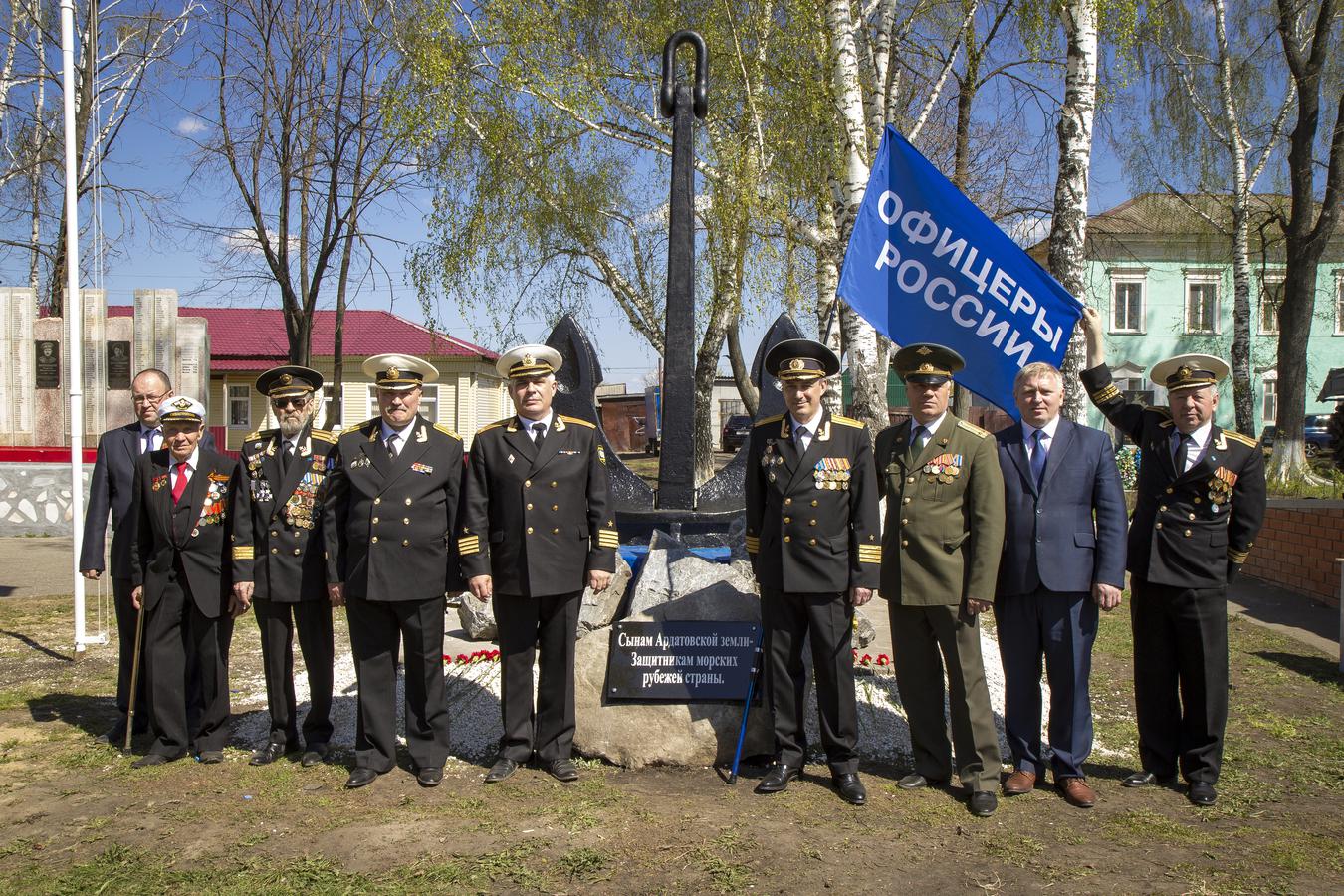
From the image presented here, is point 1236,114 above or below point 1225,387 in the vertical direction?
above

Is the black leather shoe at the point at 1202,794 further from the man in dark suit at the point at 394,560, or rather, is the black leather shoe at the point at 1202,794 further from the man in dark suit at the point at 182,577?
the man in dark suit at the point at 182,577

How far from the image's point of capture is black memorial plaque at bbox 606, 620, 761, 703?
14.3 feet

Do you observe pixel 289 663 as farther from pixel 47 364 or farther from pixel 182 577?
pixel 47 364

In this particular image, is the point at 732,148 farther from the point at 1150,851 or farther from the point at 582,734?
the point at 1150,851

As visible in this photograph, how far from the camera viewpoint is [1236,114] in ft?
56.4

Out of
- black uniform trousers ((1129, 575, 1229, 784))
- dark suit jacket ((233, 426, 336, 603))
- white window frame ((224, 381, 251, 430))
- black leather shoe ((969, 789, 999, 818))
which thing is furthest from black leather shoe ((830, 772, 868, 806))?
white window frame ((224, 381, 251, 430))

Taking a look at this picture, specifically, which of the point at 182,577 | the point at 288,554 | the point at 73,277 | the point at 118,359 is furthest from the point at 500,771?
the point at 118,359

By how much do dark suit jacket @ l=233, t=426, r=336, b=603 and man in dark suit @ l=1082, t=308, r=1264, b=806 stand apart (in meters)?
3.33

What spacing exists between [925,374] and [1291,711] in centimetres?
283

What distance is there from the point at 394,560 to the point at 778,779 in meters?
1.71

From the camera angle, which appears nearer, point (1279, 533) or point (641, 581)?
point (641, 581)

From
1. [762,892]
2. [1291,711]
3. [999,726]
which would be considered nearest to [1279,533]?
[1291,711]

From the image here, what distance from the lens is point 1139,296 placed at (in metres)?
31.3

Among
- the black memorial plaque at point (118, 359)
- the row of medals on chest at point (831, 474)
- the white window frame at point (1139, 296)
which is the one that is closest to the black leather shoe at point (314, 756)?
the row of medals on chest at point (831, 474)
